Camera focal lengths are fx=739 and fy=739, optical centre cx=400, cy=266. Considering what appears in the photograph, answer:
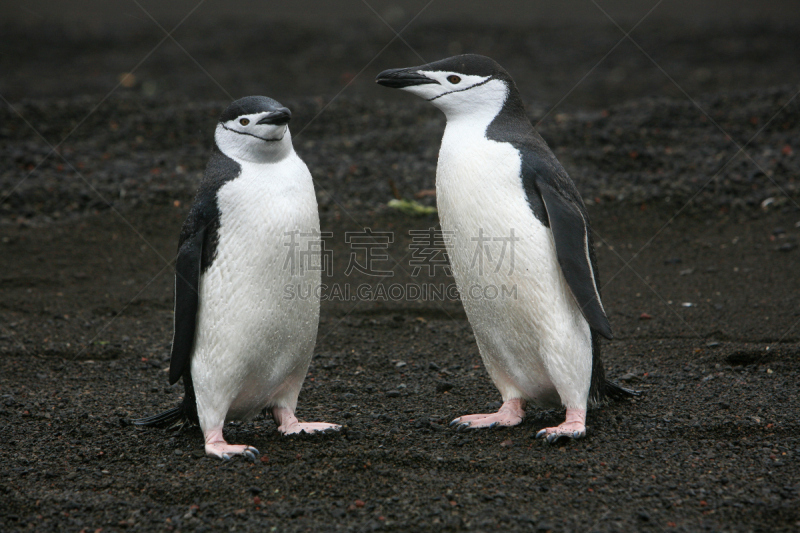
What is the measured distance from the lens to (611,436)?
3.31 metres

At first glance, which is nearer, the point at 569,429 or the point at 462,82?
the point at 569,429

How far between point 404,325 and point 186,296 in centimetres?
219

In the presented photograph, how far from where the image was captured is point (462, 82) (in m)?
3.53

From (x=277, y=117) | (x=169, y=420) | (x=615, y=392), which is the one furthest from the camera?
(x=615, y=392)

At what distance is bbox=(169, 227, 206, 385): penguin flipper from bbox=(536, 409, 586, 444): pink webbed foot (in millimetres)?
1633

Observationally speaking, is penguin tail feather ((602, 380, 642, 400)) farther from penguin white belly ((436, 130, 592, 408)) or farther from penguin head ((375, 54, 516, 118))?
penguin head ((375, 54, 516, 118))

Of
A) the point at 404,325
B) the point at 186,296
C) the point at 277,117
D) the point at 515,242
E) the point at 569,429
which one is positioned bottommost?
the point at 404,325

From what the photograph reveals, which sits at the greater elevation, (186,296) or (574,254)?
(574,254)

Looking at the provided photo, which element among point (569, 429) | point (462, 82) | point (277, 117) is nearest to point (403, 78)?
point (462, 82)

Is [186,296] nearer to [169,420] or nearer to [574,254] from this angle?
[169,420]

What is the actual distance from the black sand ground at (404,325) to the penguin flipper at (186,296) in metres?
0.44

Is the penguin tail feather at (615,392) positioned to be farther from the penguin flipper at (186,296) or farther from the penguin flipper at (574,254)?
the penguin flipper at (186,296)

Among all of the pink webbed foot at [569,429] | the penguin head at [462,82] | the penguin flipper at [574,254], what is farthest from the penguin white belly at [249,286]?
the pink webbed foot at [569,429]

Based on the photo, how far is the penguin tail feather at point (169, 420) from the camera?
3605 mm
